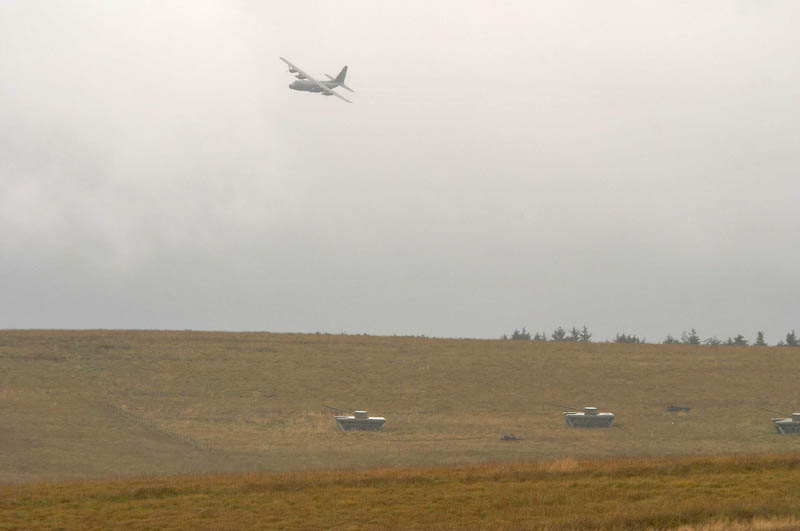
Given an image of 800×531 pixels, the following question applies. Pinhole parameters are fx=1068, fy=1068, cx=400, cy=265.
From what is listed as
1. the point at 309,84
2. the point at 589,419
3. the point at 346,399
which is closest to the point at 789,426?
the point at 589,419

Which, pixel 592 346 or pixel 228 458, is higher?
pixel 592 346

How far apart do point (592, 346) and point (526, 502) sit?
54.2 m

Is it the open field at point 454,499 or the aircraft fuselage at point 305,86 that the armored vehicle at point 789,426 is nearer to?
the open field at point 454,499

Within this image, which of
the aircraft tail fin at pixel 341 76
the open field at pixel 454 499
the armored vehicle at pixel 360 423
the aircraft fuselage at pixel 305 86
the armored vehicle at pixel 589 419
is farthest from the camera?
the aircraft tail fin at pixel 341 76

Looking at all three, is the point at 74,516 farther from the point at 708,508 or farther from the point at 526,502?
the point at 708,508

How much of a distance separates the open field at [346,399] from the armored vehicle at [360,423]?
2.29 feet

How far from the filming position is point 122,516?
80.8 ft

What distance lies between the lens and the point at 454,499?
85.5 feet

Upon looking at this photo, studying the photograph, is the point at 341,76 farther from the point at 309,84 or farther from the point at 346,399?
the point at 346,399

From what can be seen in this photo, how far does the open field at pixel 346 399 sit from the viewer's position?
46406mm

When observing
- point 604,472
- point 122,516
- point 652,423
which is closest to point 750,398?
point 652,423

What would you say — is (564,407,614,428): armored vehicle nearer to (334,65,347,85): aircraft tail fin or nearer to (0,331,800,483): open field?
(0,331,800,483): open field

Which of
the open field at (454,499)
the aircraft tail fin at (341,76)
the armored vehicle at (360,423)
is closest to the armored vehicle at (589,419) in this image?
the armored vehicle at (360,423)

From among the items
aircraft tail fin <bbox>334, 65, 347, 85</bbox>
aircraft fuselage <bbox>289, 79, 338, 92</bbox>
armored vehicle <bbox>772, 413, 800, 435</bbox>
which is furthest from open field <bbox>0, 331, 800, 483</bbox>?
aircraft tail fin <bbox>334, 65, 347, 85</bbox>
